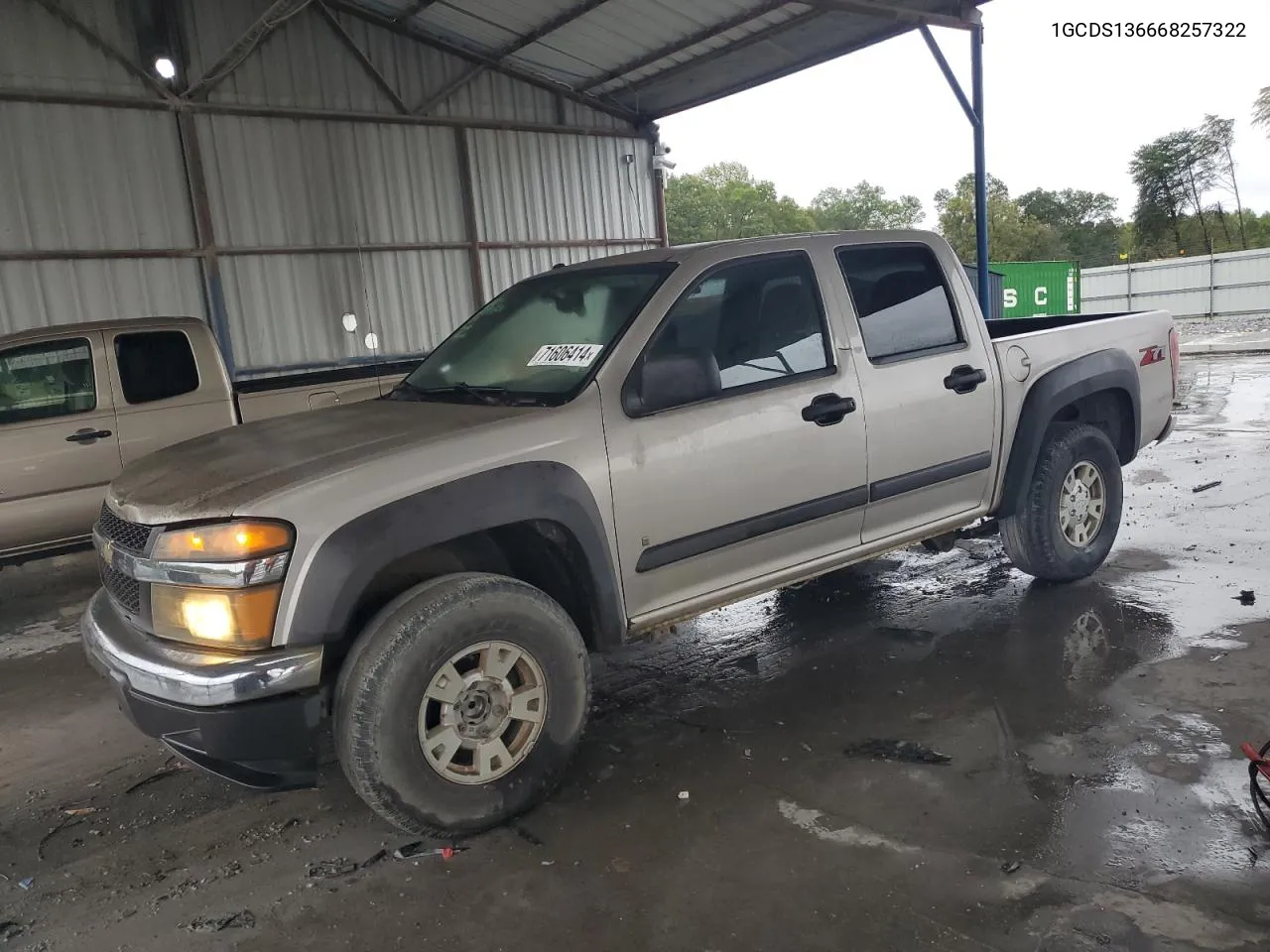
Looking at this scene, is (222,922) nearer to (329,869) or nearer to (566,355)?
(329,869)

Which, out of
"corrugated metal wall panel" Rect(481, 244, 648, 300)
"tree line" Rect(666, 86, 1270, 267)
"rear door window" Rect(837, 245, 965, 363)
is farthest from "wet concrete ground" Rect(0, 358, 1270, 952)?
"tree line" Rect(666, 86, 1270, 267)

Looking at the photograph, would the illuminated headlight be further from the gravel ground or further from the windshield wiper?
the gravel ground

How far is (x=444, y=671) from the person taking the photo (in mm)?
2941

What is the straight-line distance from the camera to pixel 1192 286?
33.8 meters

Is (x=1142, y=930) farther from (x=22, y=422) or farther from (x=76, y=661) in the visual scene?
(x=22, y=422)

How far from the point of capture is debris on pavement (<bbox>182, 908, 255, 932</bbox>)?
2691mm

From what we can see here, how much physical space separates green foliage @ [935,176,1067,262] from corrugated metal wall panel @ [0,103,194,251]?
56.4 meters

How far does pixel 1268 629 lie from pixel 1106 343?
1587 millimetres

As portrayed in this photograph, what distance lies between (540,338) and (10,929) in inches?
102

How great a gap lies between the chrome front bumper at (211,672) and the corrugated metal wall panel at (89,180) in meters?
11.6

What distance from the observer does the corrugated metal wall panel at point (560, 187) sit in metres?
16.0

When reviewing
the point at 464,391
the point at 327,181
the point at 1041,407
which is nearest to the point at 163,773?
the point at 464,391

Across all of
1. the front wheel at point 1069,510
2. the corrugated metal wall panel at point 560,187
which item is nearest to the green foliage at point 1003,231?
the corrugated metal wall panel at point 560,187

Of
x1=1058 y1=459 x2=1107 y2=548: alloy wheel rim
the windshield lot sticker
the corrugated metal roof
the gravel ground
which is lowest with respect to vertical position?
the gravel ground
